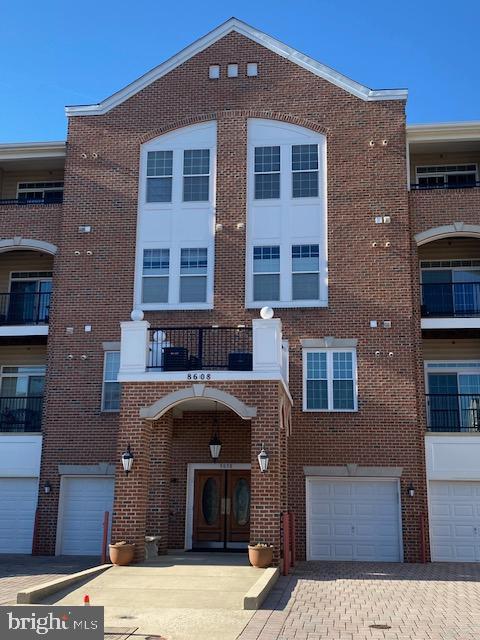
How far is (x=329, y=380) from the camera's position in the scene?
1916cm

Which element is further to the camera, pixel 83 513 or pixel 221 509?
pixel 83 513

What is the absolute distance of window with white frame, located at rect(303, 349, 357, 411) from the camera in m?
19.0

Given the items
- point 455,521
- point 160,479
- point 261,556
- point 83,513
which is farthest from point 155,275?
point 455,521

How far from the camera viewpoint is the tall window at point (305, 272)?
19.8 meters

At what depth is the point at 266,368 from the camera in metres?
15.4

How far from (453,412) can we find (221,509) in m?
6.82

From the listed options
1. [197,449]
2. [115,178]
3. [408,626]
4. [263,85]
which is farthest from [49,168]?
[408,626]

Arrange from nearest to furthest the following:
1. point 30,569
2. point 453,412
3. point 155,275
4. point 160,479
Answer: point 30,569
point 160,479
point 453,412
point 155,275

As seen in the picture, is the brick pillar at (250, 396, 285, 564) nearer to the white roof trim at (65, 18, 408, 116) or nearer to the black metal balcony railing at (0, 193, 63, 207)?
the black metal balcony railing at (0, 193, 63, 207)

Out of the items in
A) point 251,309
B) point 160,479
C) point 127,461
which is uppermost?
point 251,309

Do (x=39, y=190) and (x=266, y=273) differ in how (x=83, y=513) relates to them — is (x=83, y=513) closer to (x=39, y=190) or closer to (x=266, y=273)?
(x=266, y=273)

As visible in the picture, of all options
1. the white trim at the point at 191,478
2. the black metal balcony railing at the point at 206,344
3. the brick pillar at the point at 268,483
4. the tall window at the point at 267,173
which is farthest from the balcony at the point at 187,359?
the tall window at the point at 267,173

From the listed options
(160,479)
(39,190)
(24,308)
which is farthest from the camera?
(39,190)

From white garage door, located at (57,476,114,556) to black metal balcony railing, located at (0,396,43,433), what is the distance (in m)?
2.36
